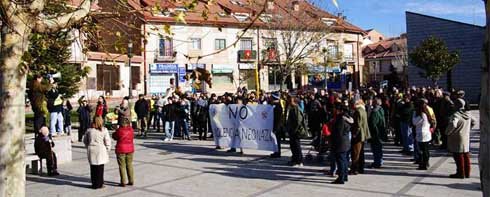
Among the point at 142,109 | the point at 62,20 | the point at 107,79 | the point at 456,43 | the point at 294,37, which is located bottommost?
the point at 142,109

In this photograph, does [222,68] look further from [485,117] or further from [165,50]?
[485,117]

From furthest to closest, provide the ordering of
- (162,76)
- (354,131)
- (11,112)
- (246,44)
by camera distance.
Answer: (246,44) → (162,76) → (354,131) → (11,112)

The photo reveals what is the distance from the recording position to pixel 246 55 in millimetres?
51344

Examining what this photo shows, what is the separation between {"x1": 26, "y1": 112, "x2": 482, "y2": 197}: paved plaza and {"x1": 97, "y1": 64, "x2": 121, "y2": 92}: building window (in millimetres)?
26568

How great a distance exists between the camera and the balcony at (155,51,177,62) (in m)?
46.6

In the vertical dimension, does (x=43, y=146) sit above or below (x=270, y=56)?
below

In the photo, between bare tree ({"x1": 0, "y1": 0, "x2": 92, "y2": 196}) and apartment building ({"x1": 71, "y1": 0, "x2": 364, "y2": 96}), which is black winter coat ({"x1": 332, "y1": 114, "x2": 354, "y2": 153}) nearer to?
bare tree ({"x1": 0, "y1": 0, "x2": 92, "y2": 196})

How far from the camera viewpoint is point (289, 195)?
8.48m

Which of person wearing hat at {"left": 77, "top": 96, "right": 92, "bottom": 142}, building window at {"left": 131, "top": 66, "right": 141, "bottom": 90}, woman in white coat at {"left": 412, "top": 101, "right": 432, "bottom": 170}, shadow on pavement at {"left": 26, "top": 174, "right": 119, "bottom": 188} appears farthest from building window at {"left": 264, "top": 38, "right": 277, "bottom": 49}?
shadow on pavement at {"left": 26, "top": 174, "right": 119, "bottom": 188}

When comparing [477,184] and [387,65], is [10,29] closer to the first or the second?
[477,184]

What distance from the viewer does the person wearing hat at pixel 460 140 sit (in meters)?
9.34

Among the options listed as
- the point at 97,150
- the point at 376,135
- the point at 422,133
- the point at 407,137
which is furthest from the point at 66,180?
the point at 407,137

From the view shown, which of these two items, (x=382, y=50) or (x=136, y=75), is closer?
(x=136, y=75)

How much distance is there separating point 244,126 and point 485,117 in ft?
34.3
